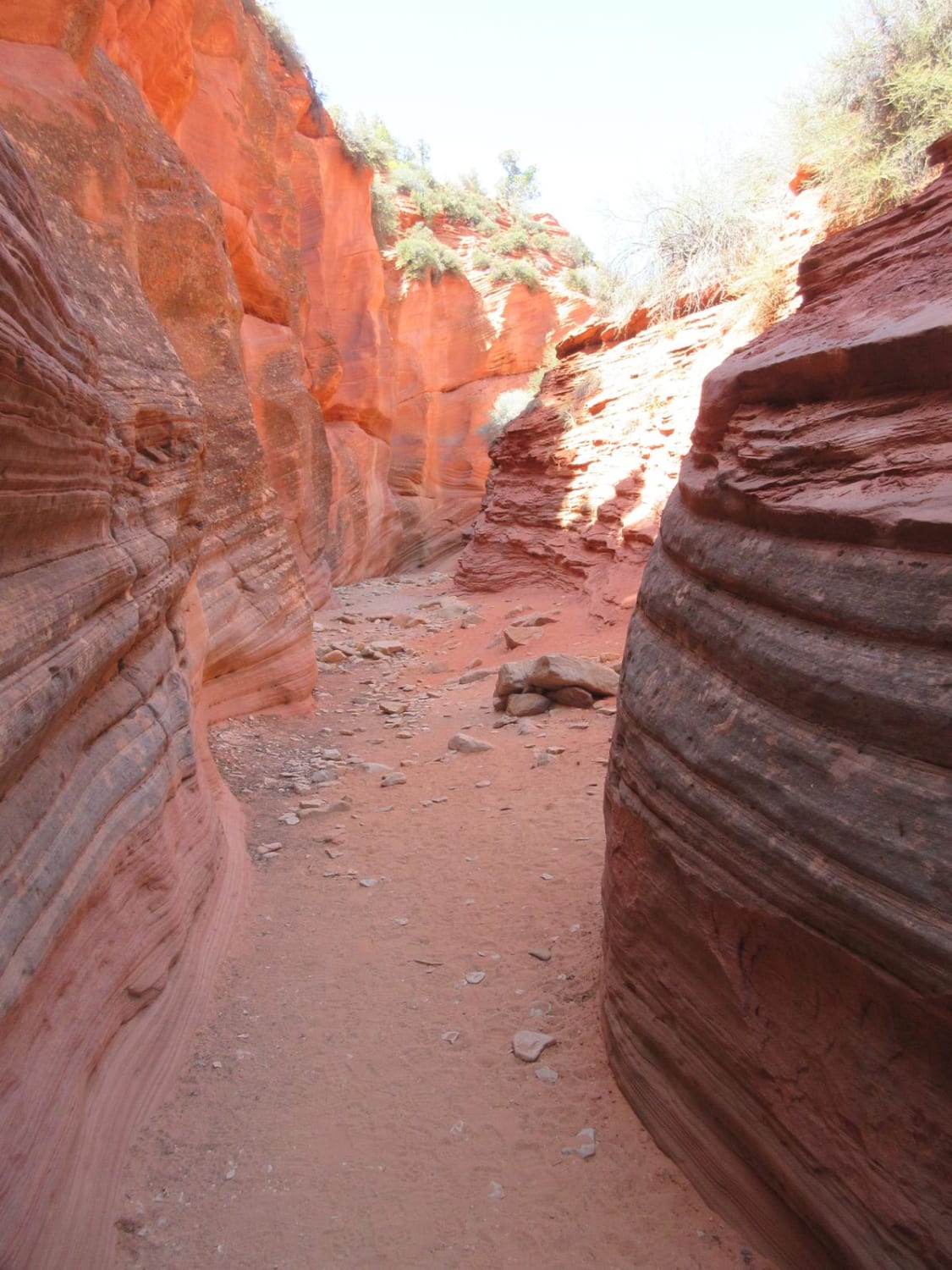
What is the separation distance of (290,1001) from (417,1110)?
0.87m

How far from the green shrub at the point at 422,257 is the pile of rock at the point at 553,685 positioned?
57.5 feet

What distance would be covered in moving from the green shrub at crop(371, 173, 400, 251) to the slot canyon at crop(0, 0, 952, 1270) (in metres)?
16.0

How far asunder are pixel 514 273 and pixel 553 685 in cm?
1916

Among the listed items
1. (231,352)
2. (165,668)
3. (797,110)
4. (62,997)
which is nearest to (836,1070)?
(62,997)

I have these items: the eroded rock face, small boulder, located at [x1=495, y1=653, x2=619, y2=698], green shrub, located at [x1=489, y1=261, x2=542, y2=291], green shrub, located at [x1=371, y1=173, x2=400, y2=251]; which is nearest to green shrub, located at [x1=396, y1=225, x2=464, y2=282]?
green shrub, located at [x1=371, y1=173, x2=400, y2=251]

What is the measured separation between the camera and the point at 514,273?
22.4 m

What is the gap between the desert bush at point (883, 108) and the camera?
27.9 ft

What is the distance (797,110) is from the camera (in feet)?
33.3

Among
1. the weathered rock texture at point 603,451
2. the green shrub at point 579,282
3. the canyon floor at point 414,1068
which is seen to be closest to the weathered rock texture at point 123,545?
the canyon floor at point 414,1068

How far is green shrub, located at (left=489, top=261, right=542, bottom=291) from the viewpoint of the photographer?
2236 cm

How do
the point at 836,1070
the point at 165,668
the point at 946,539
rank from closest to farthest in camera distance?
the point at 946,539 < the point at 836,1070 < the point at 165,668

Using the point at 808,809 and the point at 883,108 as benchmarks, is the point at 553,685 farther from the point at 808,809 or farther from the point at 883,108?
the point at 883,108

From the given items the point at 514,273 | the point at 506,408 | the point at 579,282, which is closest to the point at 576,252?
the point at 579,282

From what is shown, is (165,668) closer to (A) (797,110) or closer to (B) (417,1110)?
(B) (417,1110)
